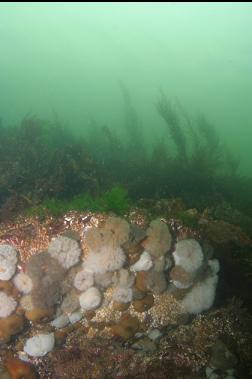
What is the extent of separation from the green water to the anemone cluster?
52.0m

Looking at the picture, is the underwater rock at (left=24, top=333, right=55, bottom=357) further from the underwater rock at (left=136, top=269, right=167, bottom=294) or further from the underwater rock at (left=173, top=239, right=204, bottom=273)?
the underwater rock at (left=173, top=239, right=204, bottom=273)

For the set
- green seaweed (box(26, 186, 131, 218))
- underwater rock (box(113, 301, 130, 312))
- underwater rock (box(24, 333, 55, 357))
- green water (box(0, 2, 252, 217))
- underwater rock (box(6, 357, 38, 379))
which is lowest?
underwater rock (box(6, 357, 38, 379))

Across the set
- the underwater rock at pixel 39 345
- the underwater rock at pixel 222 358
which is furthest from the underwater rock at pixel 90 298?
the underwater rock at pixel 222 358

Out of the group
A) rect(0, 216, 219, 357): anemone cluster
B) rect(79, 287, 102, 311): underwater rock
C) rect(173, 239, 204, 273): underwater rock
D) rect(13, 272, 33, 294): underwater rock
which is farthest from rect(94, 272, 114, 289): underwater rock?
rect(173, 239, 204, 273): underwater rock

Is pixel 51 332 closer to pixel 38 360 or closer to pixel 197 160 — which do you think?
pixel 38 360

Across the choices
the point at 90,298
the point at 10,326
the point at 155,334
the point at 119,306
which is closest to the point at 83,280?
the point at 90,298

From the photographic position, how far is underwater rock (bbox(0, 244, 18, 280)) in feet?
13.3

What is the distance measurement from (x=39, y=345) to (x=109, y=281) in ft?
4.22

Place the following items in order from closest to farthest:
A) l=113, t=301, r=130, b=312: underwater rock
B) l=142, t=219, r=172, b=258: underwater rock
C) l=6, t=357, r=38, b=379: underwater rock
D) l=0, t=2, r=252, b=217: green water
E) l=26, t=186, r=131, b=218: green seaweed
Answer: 1. l=6, t=357, r=38, b=379: underwater rock
2. l=142, t=219, r=172, b=258: underwater rock
3. l=113, t=301, r=130, b=312: underwater rock
4. l=26, t=186, r=131, b=218: green seaweed
5. l=0, t=2, r=252, b=217: green water

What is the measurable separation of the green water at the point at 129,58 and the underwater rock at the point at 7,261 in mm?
52411

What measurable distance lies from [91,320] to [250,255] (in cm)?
245

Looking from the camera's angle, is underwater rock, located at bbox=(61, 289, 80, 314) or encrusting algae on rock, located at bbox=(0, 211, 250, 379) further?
underwater rock, located at bbox=(61, 289, 80, 314)

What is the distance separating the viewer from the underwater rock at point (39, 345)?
4254mm

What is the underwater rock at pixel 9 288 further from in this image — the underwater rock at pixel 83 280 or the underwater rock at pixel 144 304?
the underwater rock at pixel 144 304
